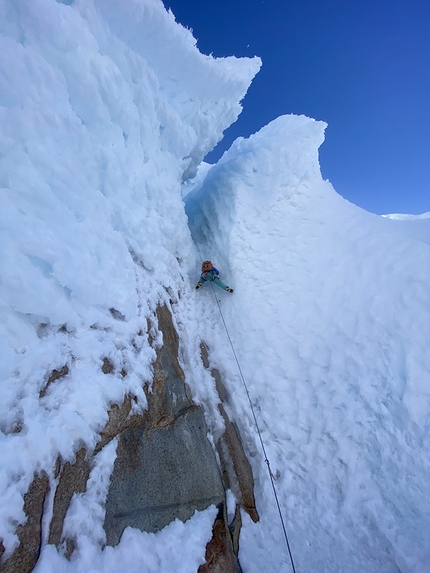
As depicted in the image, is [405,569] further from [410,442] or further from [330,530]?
[410,442]

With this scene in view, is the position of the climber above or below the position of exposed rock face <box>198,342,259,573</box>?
above

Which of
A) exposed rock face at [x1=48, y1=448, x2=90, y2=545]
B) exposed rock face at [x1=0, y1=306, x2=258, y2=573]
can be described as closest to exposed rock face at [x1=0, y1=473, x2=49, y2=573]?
exposed rock face at [x1=0, y1=306, x2=258, y2=573]

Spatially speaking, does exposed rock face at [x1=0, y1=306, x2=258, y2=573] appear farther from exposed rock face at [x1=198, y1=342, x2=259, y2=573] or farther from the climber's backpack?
the climber's backpack

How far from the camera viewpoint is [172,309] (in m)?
6.50

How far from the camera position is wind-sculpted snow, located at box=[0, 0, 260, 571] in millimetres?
2764

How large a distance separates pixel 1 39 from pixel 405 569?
26.6ft

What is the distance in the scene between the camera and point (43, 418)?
8.86 ft

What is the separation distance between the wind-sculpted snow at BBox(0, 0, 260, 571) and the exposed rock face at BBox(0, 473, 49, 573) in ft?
0.25

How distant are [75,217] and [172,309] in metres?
3.09

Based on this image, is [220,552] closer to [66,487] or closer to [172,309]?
[66,487]

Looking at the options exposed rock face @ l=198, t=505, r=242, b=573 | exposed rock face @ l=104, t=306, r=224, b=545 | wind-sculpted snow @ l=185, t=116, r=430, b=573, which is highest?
wind-sculpted snow @ l=185, t=116, r=430, b=573

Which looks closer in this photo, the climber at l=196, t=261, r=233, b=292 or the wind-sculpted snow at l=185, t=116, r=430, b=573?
the wind-sculpted snow at l=185, t=116, r=430, b=573

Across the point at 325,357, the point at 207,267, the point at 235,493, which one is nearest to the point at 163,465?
the point at 235,493

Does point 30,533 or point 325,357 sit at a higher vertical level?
point 325,357
